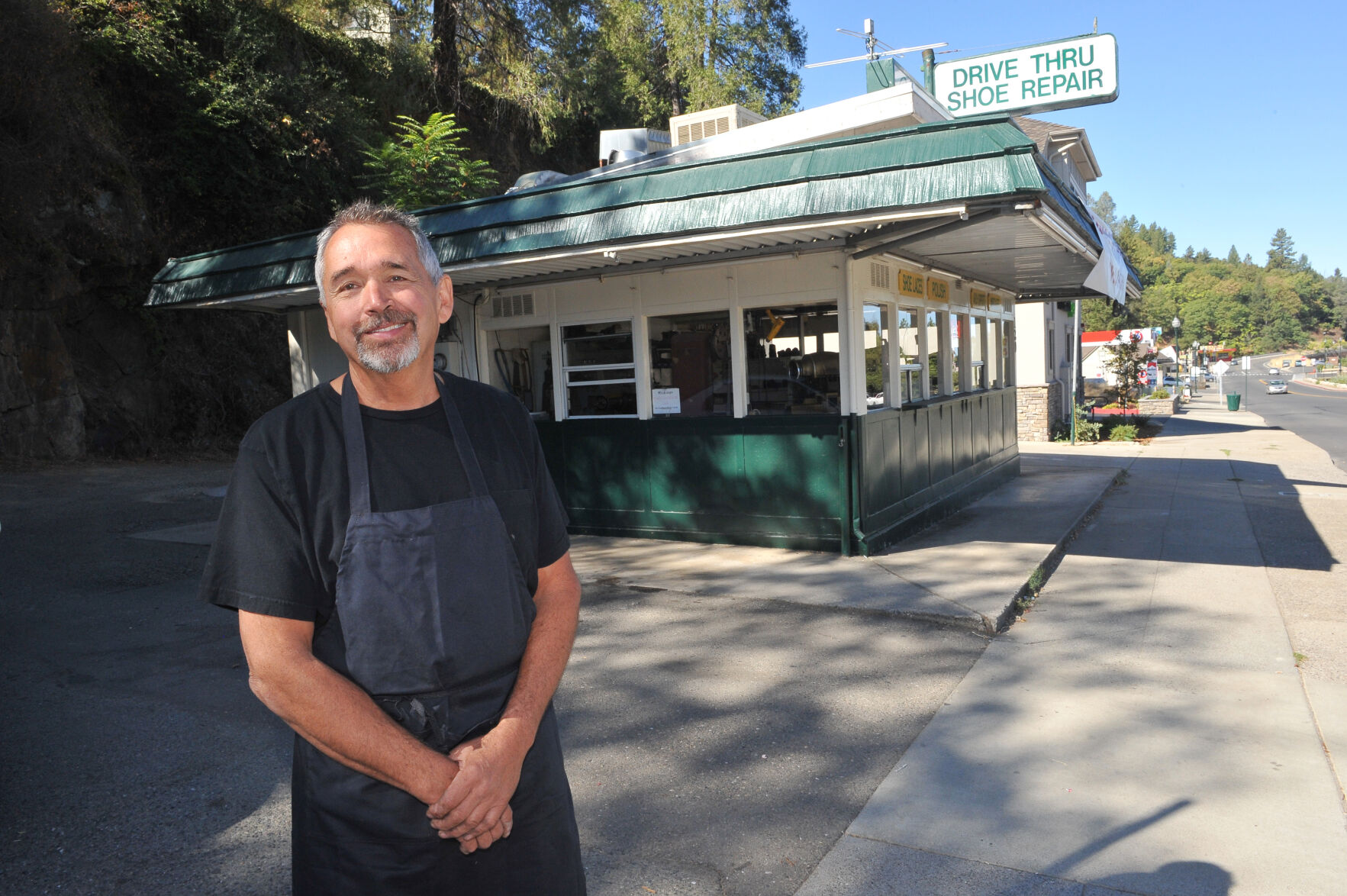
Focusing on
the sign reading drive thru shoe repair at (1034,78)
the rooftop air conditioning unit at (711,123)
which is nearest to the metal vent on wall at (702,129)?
the rooftop air conditioning unit at (711,123)

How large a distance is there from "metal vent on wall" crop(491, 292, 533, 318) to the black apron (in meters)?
8.00

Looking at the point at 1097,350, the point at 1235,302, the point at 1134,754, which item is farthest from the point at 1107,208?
the point at 1134,754

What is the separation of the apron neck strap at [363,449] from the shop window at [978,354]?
11.1 m

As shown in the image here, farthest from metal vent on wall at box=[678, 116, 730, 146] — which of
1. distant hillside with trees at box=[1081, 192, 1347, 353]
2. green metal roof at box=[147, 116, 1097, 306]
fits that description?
distant hillside with trees at box=[1081, 192, 1347, 353]

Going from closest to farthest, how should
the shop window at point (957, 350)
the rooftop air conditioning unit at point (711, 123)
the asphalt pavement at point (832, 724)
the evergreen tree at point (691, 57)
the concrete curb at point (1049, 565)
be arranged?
the asphalt pavement at point (832, 724) → the concrete curb at point (1049, 565) → the shop window at point (957, 350) → the rooftop air conditioning unit at point (711, 123) → the evergreen tree at point (691, 57)

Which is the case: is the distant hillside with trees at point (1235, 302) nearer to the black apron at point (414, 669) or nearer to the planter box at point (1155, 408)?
the planter box at point (1155, 408)

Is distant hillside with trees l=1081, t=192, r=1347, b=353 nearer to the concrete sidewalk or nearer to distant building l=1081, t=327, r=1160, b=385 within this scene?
distant building l=1081, t=327, r=1160, b=385

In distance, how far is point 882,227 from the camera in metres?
7.54

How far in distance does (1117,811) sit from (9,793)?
15.4 ft

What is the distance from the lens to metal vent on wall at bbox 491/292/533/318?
9.74 metres

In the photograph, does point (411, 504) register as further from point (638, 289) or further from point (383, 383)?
point (638, 289)

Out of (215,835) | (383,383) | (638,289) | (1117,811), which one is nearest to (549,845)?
(383,383)

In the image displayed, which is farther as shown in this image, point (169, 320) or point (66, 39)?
point (169, 320)

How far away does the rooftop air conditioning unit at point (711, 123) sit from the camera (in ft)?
49.7
